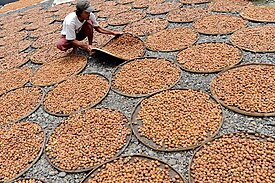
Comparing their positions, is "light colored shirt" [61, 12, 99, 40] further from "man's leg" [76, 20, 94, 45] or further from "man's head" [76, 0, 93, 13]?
"man's head" [76, 0, 93, 13]

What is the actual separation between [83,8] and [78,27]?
45cm

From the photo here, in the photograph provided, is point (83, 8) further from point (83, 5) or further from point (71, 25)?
point (71, 25)

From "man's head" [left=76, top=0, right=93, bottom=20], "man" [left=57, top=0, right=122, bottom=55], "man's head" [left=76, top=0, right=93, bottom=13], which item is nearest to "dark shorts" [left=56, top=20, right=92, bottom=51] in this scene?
"man" [left=57, top=0, right=122, bottom=55]

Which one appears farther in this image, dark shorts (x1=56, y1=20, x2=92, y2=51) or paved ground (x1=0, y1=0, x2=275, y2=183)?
dark shorts (x1=56, y1=20, x2=92, y2=51)

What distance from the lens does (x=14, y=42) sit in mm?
5078

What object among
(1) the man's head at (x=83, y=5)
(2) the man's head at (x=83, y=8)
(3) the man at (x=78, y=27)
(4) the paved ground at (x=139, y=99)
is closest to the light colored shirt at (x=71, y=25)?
(3) the man at (x=78, y=27)

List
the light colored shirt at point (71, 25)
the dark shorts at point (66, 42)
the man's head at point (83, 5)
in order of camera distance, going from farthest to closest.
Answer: the dark shorts at point (66, 42) < the light colored shirt at point (71, 25) < the man's head at point (83, 5)

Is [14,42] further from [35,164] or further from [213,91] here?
[213,91]

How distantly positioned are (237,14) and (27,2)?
22.5 ft

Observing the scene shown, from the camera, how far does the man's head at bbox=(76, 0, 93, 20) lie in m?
3.33

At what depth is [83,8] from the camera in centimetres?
337

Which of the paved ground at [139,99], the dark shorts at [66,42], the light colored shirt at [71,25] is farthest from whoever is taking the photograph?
the dark shorts at [66,42]

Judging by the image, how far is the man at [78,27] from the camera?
3416 millimetres

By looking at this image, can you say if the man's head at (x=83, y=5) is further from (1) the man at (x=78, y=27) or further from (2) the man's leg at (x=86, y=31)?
(2) the man's leg at (x=86, y=31)
